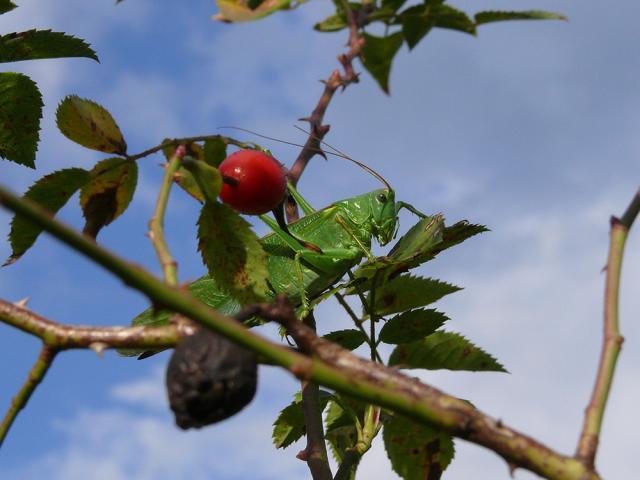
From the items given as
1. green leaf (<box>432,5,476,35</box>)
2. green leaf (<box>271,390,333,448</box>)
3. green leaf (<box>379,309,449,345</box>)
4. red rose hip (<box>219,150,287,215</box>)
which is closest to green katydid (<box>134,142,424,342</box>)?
green leaf (<box>271,390,333,448</box>)

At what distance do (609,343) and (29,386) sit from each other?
0.84 metres

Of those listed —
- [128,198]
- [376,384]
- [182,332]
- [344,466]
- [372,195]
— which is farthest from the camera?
[372,195]

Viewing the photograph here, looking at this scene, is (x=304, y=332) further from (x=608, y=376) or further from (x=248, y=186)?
(x=248, y=186)

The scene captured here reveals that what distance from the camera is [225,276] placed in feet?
5.80

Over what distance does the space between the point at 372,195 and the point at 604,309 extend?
9.98ft

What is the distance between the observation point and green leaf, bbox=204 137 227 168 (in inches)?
74.9

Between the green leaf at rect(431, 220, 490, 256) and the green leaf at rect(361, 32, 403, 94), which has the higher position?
the green leaf at rect(431, 220, 490, 256)

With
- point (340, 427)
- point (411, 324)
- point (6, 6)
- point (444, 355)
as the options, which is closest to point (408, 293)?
point (411, 324)

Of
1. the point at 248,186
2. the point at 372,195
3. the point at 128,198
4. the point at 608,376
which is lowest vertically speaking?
the point at 608,376

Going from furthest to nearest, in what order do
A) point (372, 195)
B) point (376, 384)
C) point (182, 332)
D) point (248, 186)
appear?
point (372, 195) < point (248, 186) < point (182, 332) < point (376, 384)

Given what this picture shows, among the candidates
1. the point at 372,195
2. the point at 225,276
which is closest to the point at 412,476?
the point at 225,276

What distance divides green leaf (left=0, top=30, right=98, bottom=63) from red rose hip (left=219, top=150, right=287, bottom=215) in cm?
63

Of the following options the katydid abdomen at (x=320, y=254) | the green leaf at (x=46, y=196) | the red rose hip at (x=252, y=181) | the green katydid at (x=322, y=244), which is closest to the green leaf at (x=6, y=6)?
the green leaf at (x=46, y=196)

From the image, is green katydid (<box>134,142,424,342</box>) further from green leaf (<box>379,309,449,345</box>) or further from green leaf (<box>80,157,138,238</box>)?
green leaf (<box>80,157,138,238</box>)
